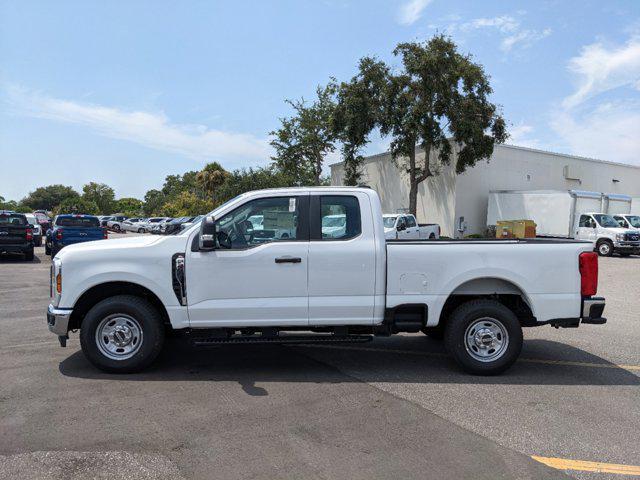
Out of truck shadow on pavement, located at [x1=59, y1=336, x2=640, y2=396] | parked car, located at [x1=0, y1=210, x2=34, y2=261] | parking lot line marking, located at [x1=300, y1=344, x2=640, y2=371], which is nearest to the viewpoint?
truck shadow on pavement, located at [x1=59, y1=336, x2=640, y2=396]

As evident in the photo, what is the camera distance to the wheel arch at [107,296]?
220 inches

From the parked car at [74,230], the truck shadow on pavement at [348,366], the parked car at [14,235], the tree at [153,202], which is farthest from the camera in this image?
the tree at [153,202]

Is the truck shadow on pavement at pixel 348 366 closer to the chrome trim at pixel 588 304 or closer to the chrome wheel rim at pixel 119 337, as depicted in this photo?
the chrome wheel rim at pixel 119 337

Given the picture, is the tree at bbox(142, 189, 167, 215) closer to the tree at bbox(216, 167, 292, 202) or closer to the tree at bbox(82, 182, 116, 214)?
the tree at bbox(82, 182, 116, 214)

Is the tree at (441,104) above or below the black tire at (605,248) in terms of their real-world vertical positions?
above

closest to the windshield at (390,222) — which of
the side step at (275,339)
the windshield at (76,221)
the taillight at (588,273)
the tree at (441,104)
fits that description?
the tree at (441,104)

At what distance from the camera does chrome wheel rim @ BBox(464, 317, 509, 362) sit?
222 inches

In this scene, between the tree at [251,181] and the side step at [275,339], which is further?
the tree at [251,181]

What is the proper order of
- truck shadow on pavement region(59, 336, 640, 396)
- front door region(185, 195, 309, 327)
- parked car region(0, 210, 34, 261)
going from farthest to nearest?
parked car region(0, 210, 34, 261), truck shadow on pavement region(59, 336, 640, 396), front door region(185, 195, 309, 327)

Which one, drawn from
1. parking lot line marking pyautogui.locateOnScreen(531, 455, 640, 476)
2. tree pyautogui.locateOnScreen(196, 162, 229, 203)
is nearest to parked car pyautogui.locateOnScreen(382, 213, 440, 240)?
parking lot line marking pyautogui.locateOnScreen(531, 455, 640, 476)

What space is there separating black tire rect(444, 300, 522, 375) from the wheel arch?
125 inches

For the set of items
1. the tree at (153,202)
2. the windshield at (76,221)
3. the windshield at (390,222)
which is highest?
the tree at (153,202)

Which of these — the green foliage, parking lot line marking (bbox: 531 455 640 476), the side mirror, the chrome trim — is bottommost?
parking lot line marking (bbox: 531 455 640 476)

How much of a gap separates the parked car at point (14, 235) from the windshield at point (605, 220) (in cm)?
2540
